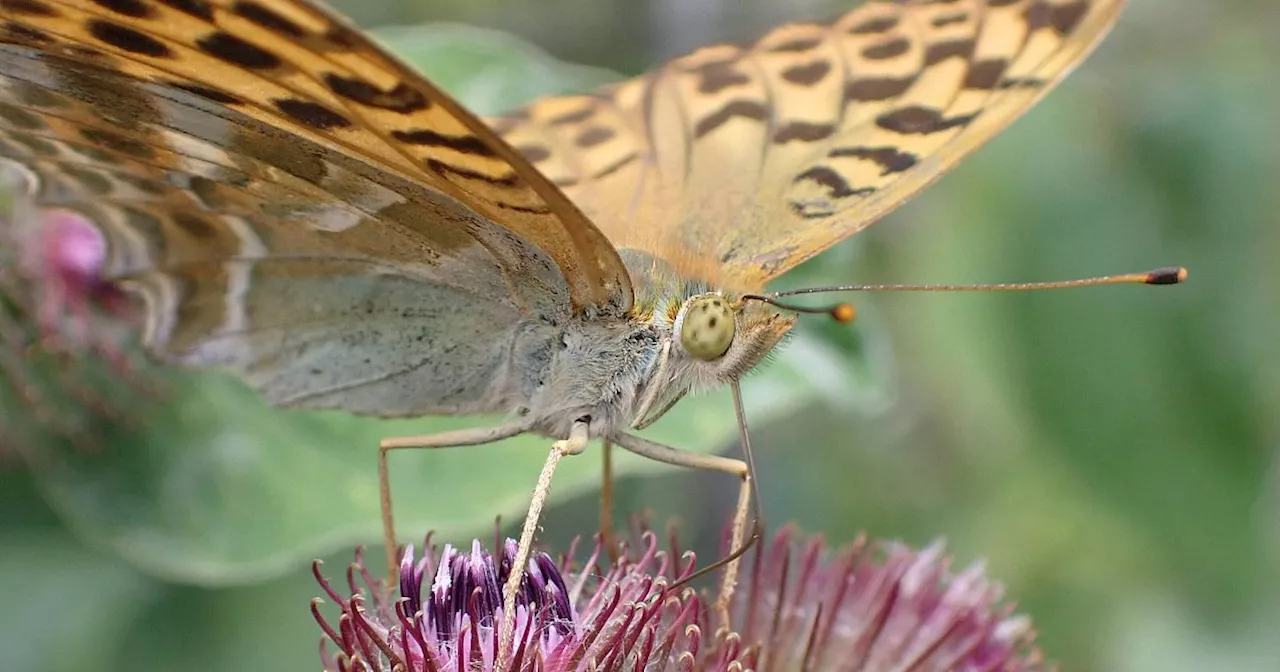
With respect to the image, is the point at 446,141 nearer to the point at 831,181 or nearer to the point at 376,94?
the point at 376,94

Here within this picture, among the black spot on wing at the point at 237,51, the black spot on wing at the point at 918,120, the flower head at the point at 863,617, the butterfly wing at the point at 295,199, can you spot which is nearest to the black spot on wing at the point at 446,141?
the butterfly wing at the point at 295,199

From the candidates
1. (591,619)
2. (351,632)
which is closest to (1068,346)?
(591,619)

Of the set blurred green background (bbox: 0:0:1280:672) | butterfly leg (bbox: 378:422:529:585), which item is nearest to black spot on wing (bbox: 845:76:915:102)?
blurred green background (bbox: 0:0:1280:672)

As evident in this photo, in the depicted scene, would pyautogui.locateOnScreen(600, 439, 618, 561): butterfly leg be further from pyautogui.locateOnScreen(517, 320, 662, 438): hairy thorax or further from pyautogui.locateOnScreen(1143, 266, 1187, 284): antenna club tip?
pyautogui.locateOnScreen(1143, 266, 1187, 284): antenna club tip

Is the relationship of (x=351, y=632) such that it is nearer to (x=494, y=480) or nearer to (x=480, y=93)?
(x=494, y=480)

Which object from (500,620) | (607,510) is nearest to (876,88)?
(607,510)

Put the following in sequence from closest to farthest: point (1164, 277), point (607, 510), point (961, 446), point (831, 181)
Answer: point (1164, 277) < point (607, 510) < point (831, 181) < point (961, 446)

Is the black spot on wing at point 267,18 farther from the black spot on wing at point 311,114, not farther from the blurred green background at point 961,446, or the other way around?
the blurred green background at point 961,446

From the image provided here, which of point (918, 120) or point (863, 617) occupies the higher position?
point (918, 120)
